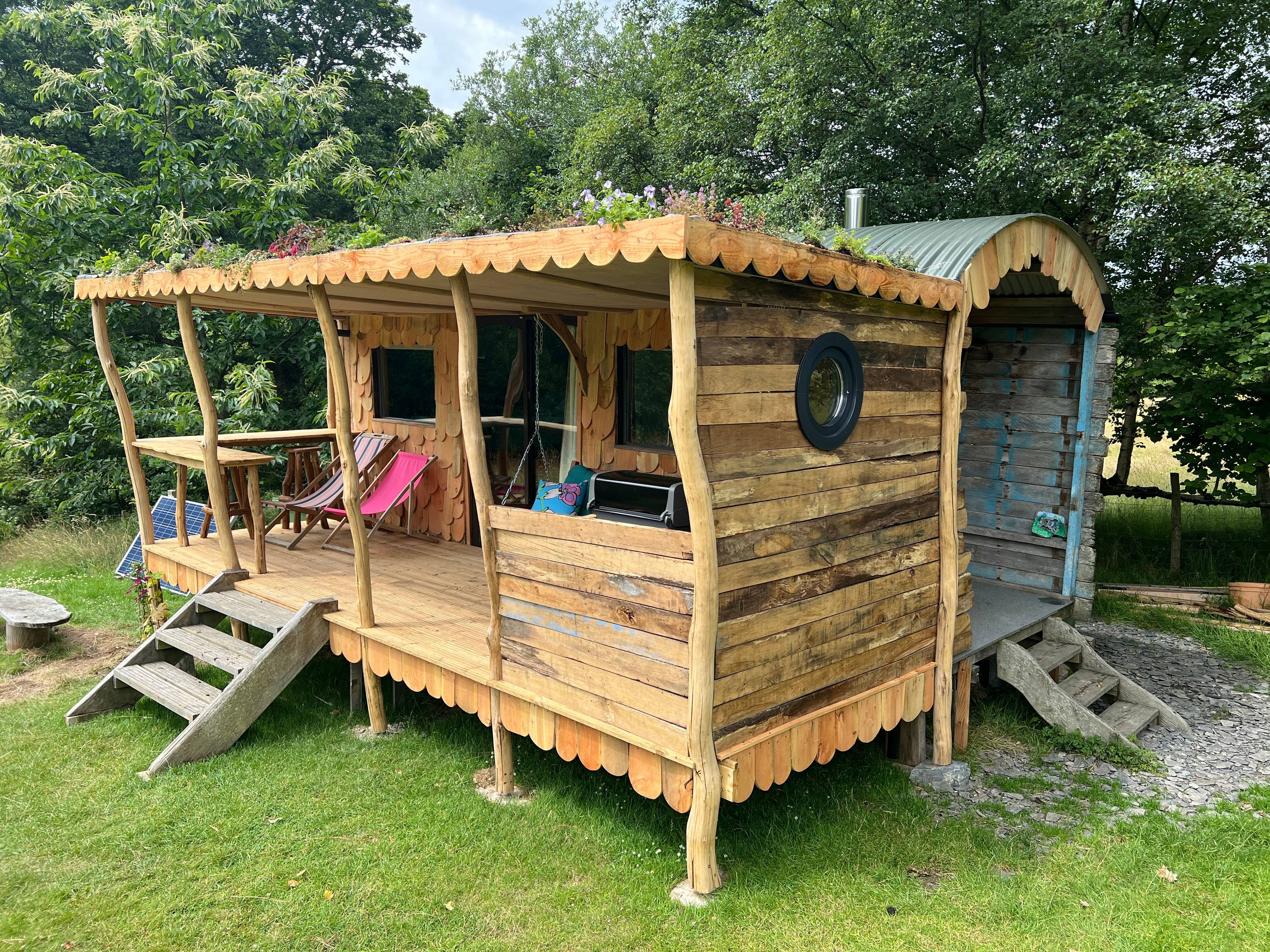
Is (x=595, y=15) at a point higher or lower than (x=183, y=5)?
higher

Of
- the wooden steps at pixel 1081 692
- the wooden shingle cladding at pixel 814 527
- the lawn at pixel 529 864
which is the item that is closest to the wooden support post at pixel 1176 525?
the wooden steps at pixel 1081 692

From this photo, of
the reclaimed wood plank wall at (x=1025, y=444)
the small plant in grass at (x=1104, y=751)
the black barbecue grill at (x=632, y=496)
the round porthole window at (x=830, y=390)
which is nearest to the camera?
the round porthole window at (x=830, y=390)

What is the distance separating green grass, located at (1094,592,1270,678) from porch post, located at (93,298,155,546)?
7779 millimetres

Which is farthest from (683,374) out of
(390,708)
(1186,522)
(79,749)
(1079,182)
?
(1186,522)

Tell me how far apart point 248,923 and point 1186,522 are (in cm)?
996

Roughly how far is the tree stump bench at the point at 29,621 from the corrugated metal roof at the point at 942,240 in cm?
598

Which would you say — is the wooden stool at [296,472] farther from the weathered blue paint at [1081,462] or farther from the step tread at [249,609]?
the weathered blue paint at [1081,462]

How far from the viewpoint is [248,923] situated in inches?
120

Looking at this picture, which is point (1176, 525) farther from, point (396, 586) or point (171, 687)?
point (171, 687)

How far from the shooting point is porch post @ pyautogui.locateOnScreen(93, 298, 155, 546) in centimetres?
599

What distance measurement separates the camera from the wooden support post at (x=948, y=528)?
407 centimetres

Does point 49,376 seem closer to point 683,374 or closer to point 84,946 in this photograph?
point 84,946

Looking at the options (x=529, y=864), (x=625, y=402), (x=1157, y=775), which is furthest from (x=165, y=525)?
(x=1157, y=775)

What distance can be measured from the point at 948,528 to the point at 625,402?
2.47 metres
